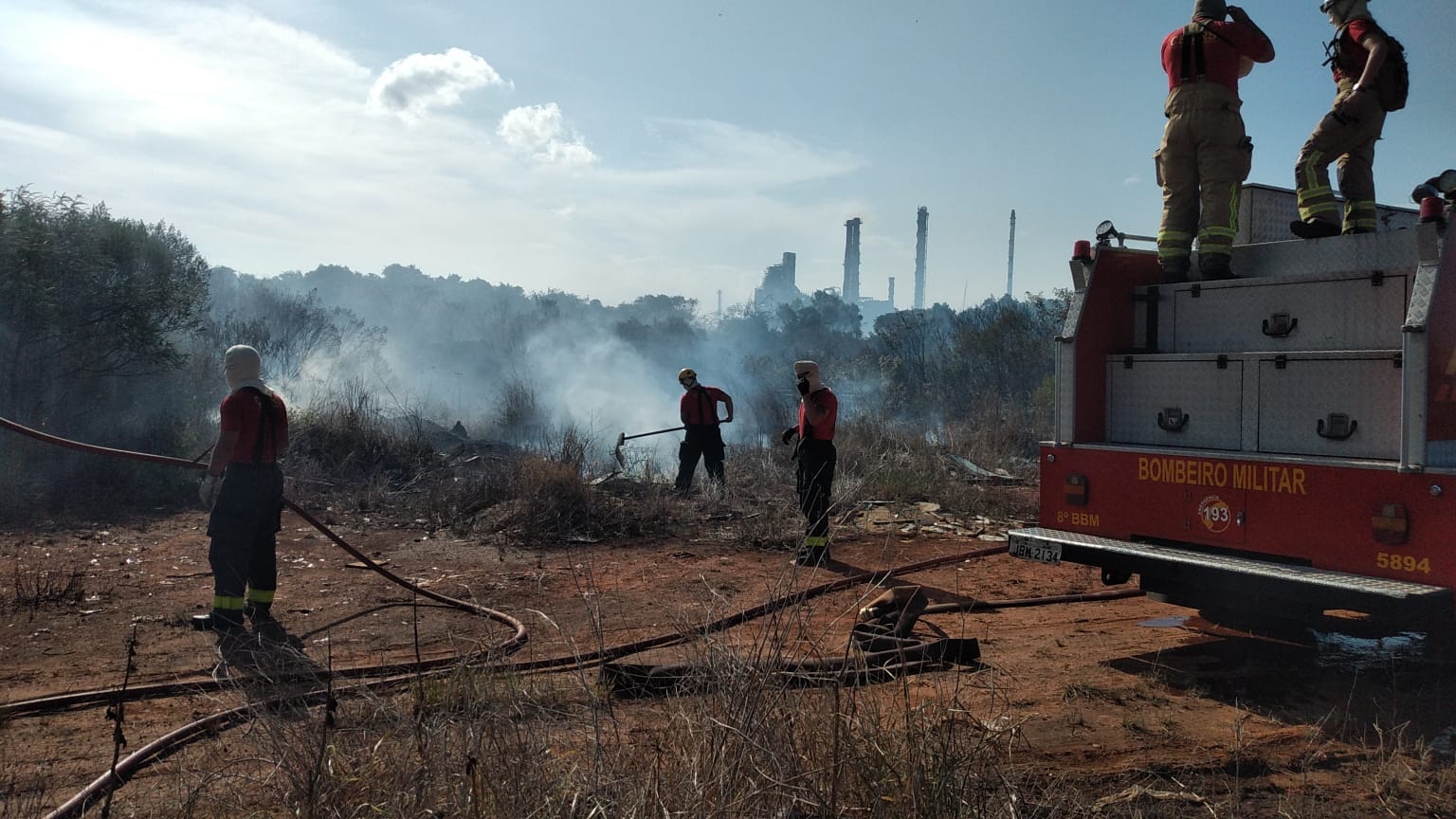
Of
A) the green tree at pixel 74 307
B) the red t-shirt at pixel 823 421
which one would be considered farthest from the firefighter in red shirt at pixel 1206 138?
the green tree at pixel 74 307

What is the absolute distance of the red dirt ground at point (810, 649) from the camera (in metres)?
→ 3.44

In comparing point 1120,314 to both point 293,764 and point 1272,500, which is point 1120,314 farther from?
point 293,764

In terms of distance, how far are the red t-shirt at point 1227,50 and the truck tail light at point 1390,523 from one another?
281cm

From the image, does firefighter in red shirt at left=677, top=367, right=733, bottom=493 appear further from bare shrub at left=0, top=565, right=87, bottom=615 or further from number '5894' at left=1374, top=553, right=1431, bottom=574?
number '5894' at left=1374, top=553, right=1431, bottom=574

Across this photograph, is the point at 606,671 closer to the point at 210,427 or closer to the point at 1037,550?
the point at 1037,550

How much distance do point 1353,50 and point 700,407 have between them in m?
7.61

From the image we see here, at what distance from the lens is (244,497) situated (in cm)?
574

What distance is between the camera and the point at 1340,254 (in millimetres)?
5008

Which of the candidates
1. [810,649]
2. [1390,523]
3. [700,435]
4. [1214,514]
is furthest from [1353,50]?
[700,435]

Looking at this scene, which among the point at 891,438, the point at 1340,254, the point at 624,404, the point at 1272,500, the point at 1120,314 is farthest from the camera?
the point at 624,404

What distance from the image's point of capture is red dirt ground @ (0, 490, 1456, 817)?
344 centimetres

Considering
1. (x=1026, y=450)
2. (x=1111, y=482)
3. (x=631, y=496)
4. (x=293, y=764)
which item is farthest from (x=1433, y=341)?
(x=1026, y=450)

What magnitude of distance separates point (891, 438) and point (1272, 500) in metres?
9.43

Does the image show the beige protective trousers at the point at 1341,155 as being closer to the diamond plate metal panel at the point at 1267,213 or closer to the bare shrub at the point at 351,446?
the diamond plate metal panel at the point at 1267,213
